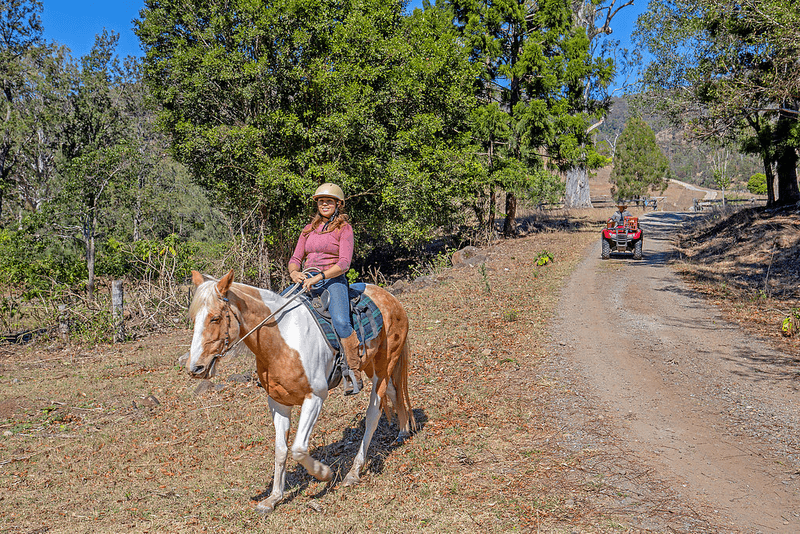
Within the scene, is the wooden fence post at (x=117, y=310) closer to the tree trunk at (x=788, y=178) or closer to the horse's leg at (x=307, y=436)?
the horse's leg at (x=307, y=436)

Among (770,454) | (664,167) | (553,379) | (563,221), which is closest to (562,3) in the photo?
(563,221)

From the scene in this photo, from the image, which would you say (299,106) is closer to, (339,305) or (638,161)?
(339,305)

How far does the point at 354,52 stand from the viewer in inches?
727

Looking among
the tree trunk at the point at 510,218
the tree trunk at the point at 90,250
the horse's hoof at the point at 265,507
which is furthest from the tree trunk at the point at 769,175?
the tree trunk at the point at 90,250

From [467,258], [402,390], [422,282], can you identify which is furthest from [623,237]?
[402,390]

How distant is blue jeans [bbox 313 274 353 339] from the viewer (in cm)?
524

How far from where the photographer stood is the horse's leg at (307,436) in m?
4.80

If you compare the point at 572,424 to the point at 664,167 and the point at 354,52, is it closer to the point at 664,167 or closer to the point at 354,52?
the point at 354,52

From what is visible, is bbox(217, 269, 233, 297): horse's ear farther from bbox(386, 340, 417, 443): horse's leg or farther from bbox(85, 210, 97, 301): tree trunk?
bbox(85, 210, 97, 301): tree trunk

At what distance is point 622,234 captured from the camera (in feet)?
→ 66.0

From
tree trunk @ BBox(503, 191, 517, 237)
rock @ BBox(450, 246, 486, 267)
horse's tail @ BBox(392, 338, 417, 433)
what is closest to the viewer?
horse's tail @ BBox(392, 338, 417, 433)

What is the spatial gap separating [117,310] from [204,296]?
41.7ft

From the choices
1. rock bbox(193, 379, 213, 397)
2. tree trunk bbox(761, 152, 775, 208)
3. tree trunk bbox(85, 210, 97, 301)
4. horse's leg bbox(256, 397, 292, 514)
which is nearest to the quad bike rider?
tree trunk bbox(761, 152, 775, 208)

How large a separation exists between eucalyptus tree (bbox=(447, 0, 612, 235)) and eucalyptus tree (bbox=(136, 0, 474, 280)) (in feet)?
16.3
